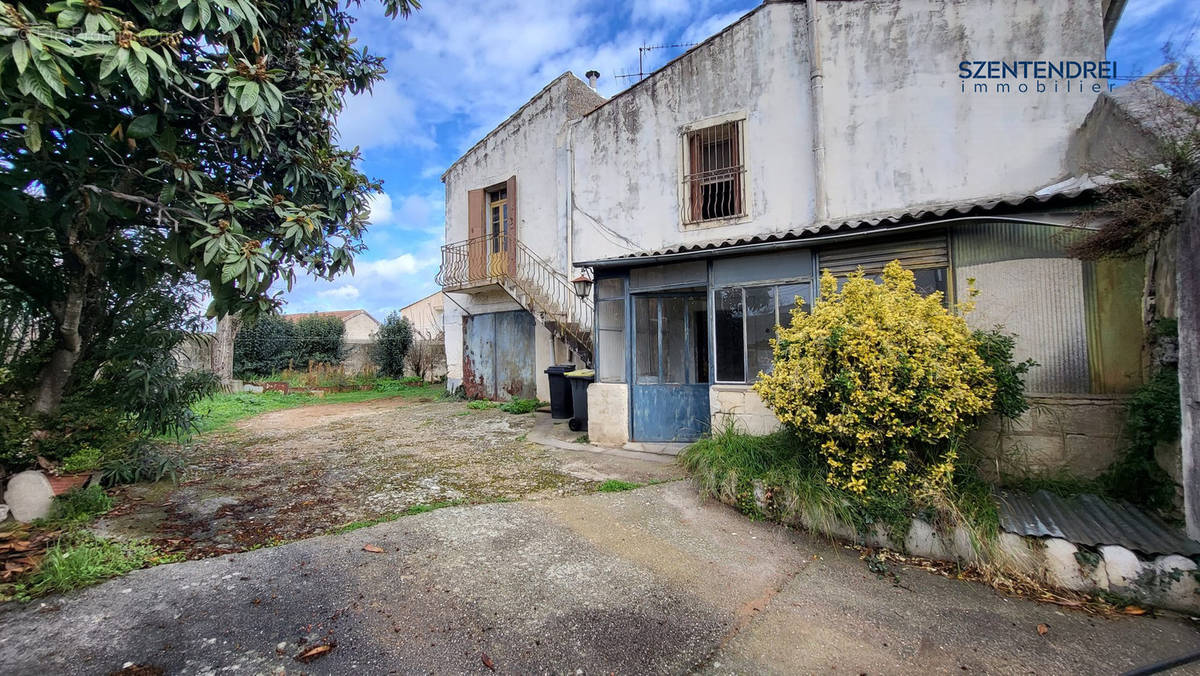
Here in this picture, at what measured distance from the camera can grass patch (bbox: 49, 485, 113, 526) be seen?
375 centimetres

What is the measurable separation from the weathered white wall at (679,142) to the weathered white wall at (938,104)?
1.75 ft

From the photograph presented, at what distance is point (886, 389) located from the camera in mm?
3344

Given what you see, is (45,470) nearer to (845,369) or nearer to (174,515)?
(174,515)

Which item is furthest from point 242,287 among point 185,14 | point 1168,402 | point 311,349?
point 311,349

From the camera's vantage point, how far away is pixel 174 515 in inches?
160

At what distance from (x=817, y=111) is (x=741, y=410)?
195 inches

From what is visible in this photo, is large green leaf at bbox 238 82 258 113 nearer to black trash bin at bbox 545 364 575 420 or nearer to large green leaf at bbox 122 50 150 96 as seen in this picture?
large green leaf at bbox 122 50 150 96

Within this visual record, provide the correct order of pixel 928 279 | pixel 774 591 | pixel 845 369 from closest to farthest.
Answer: pixel 774 591, pixel 845 369, pixel 928 279

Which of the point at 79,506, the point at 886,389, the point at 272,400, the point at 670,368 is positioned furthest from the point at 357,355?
the point at 886,389

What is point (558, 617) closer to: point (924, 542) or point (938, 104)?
point (924, 542)

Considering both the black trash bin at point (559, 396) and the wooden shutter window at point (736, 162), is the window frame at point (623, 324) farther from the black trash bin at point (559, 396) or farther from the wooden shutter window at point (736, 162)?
the wooden shutter window at point (736, 162)

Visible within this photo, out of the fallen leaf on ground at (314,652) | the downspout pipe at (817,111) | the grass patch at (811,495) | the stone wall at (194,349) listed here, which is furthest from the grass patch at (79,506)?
the downspout pipe at (817,111)

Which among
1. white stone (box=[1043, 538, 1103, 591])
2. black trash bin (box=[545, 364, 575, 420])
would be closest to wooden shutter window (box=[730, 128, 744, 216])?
black trash bin (box=[545, 364, 575, 420])

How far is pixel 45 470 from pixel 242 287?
9.68 ft
